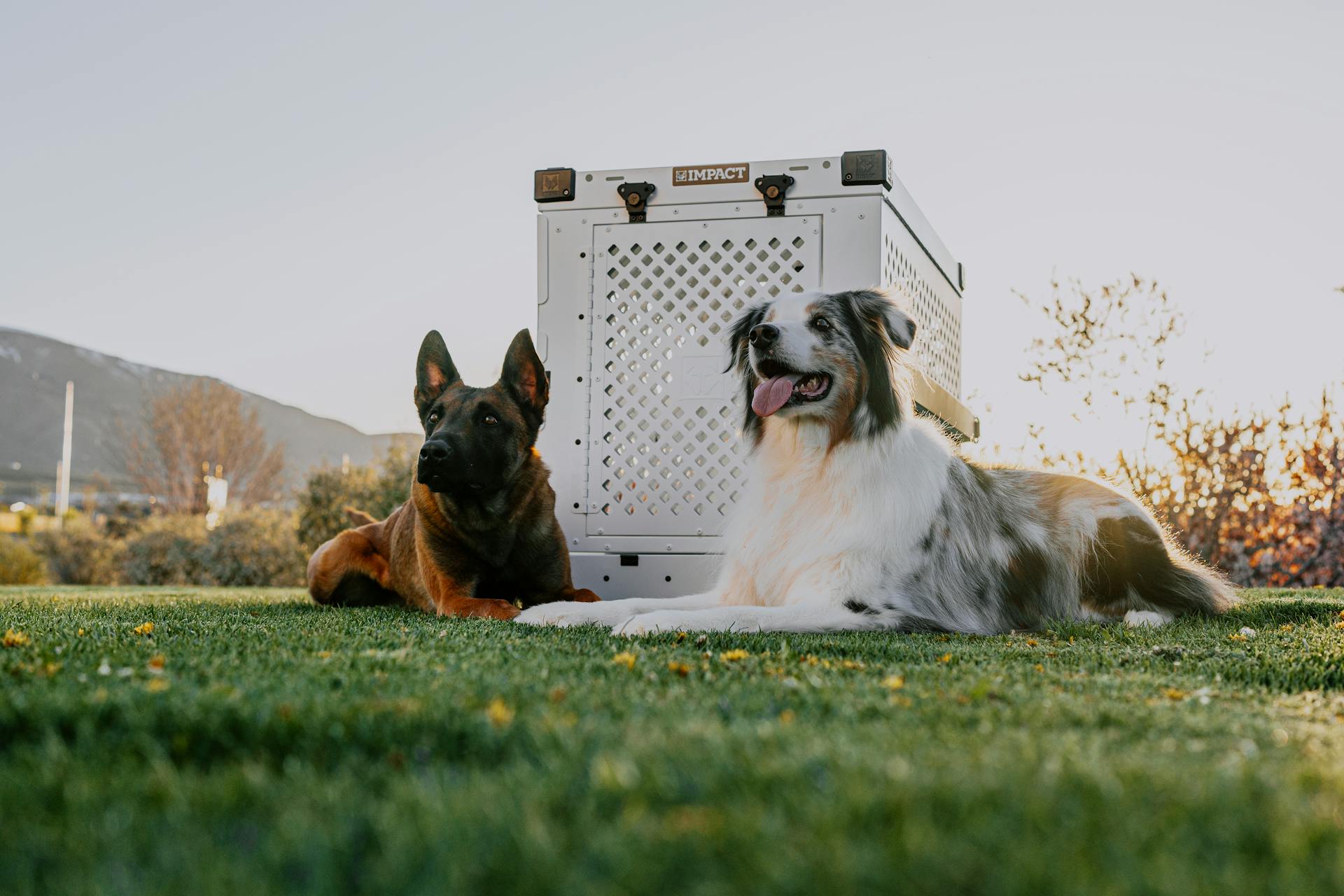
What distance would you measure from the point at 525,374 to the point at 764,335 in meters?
1.47

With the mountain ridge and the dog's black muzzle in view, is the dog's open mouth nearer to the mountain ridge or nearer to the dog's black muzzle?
the dog's black muzzle

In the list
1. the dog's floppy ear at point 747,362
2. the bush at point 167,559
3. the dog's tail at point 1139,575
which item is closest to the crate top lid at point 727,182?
the dog's floppy ear at point 747,362

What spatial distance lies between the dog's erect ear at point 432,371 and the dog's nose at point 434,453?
587mm

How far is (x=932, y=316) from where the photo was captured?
6520 mm

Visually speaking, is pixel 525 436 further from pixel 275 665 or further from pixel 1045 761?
pixel 1045 761

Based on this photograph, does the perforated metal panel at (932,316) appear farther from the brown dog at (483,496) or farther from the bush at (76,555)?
the bush at (76,555)

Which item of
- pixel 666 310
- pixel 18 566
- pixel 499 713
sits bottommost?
pixel 18 566

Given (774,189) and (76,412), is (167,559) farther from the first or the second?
(76,412)

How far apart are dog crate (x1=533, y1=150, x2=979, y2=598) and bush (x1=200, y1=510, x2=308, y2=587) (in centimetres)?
869

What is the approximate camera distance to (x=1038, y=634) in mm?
3785

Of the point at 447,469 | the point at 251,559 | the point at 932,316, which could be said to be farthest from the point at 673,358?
the point at 251,559

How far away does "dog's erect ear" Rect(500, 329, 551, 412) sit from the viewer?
185 inches

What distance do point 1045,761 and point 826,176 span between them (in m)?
4.39

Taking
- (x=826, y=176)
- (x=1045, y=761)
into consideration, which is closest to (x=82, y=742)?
(x=1045, y=761)
